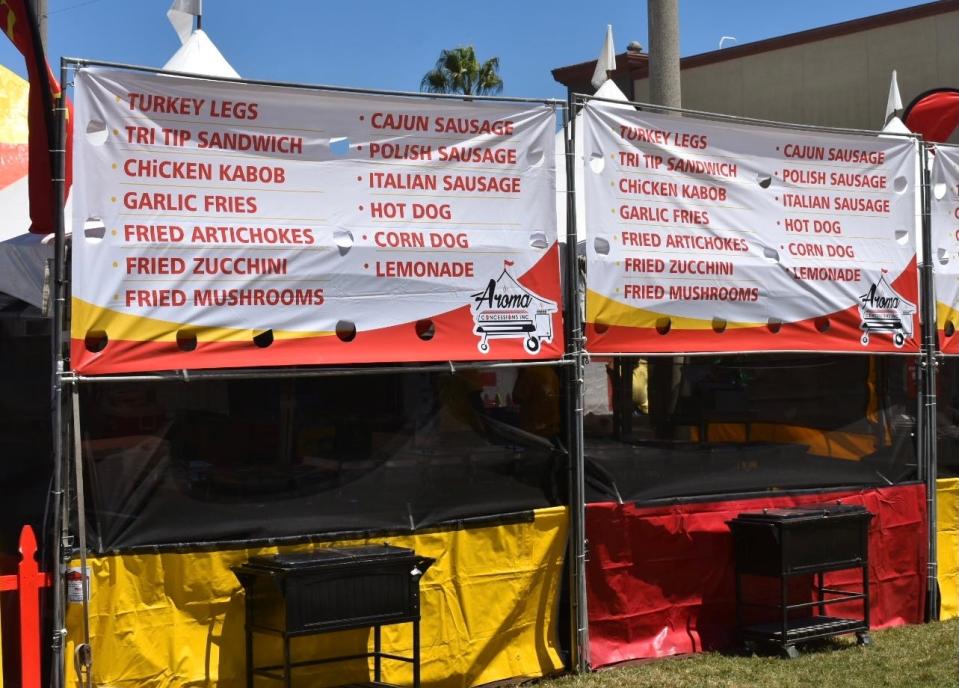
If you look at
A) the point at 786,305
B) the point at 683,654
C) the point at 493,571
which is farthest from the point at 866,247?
the point at 493,571

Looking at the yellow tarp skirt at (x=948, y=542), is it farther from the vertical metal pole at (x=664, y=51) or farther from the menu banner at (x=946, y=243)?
the vertical metal pole at (x=664, y=51)

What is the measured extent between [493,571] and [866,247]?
3.88 metres

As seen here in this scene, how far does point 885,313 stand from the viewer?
8.96 meters

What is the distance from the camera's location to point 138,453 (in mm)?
6168

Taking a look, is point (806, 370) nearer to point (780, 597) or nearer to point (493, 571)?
point (780, 597)

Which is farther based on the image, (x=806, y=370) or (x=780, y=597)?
(x=806, y=370)

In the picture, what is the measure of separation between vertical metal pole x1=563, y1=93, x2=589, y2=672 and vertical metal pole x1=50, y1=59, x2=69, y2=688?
305 cm

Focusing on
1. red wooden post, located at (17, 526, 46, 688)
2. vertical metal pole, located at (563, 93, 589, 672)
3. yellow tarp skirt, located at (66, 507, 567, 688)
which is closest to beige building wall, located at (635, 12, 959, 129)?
vertical metal pole, located at (563, 93, 589, 672)

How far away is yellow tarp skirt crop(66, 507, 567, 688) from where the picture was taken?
6020mm

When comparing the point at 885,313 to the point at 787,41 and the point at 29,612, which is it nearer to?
the point at 29,612

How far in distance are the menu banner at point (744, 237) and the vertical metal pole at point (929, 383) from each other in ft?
0.41

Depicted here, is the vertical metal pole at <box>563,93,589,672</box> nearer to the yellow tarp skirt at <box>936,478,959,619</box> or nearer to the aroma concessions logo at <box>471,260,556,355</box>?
the aroma concessions logo at <box>471,260,556,355</box>

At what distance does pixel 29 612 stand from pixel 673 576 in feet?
13.5

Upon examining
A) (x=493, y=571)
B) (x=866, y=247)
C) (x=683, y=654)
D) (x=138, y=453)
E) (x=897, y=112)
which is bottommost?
(x=683, y=654)
